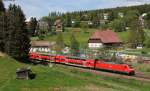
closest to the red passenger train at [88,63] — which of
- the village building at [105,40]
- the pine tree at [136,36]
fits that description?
the pine tree at [136,36]

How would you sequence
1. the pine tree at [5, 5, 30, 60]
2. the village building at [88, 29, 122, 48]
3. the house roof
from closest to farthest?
1. the pine tree at [5, 5, 30, 60]
2. the village building at [88, 29, 122, 48]
3. the house roof

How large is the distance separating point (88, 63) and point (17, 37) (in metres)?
16.8

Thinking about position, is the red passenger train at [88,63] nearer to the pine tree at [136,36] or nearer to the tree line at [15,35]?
the tree line at [15,35]

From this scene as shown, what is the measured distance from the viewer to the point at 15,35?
74500 millimetres

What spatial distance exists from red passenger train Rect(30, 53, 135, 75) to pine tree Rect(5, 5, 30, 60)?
540 inches

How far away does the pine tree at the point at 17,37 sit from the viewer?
73938 mm

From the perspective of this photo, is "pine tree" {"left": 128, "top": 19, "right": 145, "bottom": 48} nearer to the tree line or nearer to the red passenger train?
the red passenger train

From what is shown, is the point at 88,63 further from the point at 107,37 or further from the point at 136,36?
the point at 107,37

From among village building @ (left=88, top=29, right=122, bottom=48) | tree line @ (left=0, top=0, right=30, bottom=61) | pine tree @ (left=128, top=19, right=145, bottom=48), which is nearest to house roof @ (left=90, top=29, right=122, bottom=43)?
village building @ (left=88, top=29, right=122, bottom=48)

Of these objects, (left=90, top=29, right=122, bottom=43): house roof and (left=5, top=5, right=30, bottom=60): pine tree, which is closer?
(left=5, top=5, right=30, bottom=60): pine tree

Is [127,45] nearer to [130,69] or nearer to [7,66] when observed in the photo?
[130,69]

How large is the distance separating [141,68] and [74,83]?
41175 mm

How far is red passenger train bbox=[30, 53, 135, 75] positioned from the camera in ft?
230

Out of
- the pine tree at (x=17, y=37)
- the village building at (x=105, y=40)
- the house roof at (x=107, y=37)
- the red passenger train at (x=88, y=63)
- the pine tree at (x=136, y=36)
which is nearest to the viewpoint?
the red passenger train at (x=88, y=63)
